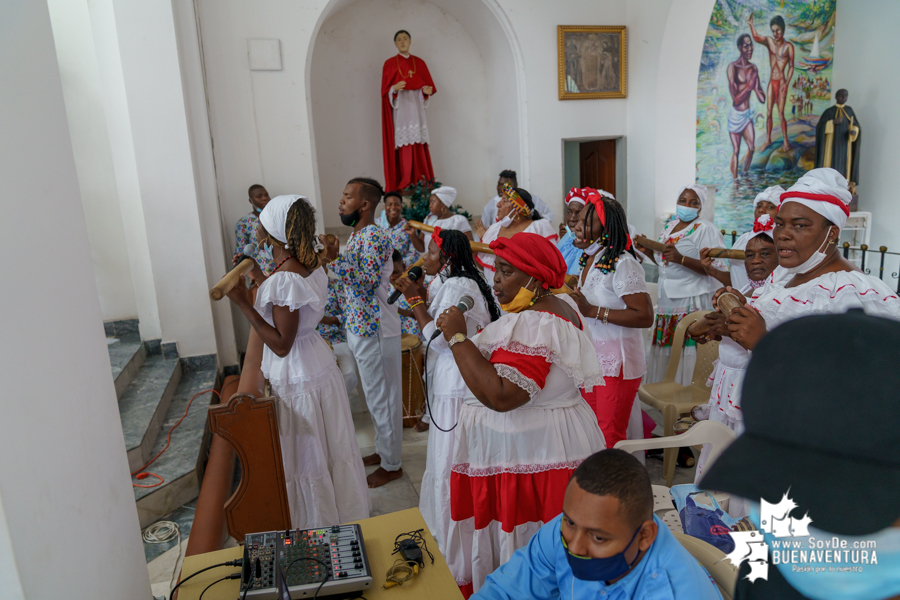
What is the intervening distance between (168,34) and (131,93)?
2.09 ft

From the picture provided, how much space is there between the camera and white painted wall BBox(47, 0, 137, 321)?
16.4 feet

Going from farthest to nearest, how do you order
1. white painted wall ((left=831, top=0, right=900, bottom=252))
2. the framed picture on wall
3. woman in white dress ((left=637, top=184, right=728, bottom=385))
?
white painted wall ((left=831, top=0, right=900, bottom=252)) < the framed picture on wall < woman in white dress ((left=637, top=184, right=728, bottom=385))

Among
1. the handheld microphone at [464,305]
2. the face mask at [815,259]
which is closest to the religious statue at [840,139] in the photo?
the face mask at [815,259]

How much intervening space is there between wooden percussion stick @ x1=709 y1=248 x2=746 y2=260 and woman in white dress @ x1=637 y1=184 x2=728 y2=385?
0.47 m

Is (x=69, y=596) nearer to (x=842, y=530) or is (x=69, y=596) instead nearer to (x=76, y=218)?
(x=76, y=218)

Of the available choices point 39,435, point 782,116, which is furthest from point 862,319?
point 782,116

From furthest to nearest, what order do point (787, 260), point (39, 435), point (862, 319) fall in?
1. point (787, 260)
2. point (39, 435)
3. point (862, 319)

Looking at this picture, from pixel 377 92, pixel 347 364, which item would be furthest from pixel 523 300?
pixel 377 92

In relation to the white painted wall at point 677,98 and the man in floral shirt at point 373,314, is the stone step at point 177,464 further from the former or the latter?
the white painted wall at point 677,98

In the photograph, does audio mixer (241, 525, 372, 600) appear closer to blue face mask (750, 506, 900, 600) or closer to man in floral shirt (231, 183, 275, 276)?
blue face mask (750, 506, 900, 600)

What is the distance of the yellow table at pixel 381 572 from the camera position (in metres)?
1.52

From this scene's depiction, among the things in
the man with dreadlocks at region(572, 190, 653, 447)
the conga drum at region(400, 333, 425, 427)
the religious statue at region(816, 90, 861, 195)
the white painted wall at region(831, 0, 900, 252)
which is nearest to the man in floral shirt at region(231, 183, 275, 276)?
the conga drum at region(400, 333, 425, 427)

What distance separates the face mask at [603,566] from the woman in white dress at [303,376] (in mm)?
1761

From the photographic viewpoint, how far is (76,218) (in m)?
1.29
